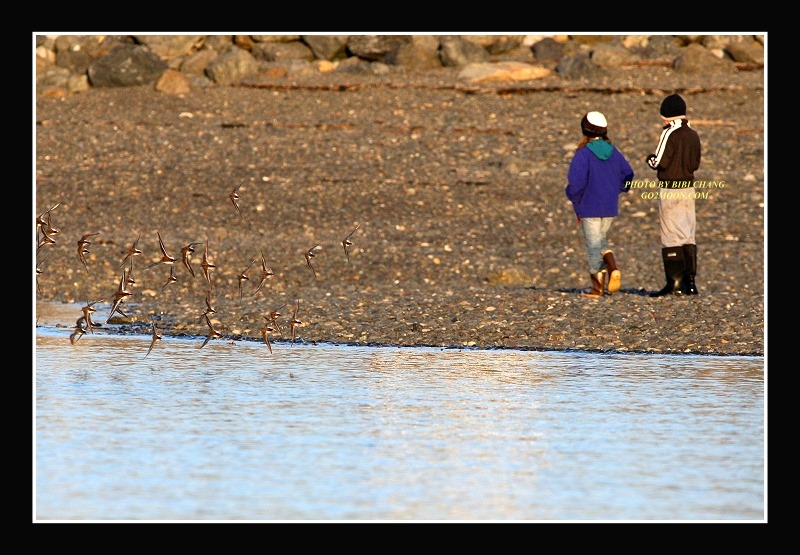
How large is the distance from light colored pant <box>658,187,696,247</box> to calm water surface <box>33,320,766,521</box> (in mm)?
2488

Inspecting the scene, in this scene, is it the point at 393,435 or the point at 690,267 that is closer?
the point at 393,435

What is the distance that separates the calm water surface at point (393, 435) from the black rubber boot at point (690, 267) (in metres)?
2.46

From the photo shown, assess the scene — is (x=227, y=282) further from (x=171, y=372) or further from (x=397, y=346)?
(x=171, y=372)

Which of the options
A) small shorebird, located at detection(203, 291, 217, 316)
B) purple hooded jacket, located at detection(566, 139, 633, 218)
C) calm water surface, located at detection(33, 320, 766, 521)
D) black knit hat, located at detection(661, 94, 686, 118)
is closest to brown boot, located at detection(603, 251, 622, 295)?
purple hooded jacket, located at detection(566, 139, 633, 218)

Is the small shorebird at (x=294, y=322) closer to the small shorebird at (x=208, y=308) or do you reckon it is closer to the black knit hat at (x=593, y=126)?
the small shorebird at (x=208, y=308)

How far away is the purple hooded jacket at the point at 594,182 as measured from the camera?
1393cm

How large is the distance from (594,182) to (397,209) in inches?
223

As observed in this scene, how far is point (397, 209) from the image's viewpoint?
1928cm

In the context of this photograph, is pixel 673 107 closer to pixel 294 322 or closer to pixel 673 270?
pixel 673 270

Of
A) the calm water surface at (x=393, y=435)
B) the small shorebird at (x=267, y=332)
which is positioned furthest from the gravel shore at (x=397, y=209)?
the calm water surface at (x=393, y=435)

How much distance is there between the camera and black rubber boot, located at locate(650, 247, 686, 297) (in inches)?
552

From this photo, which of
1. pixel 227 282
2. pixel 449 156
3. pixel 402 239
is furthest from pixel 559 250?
pixel 449 156

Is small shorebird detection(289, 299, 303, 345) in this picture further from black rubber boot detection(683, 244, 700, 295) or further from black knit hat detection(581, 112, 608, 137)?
black rubber boot detection(683, 244, 700, 295)

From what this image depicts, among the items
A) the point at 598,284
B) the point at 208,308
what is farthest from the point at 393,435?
the point at 598,284
